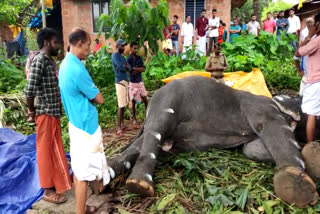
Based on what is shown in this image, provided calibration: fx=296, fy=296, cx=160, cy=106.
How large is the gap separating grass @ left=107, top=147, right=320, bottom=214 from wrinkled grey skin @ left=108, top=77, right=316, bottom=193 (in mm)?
173

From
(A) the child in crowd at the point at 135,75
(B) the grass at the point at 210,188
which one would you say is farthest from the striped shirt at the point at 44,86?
(A) the child in crowd at the point at 135,75

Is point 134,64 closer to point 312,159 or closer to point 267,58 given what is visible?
point 312,159

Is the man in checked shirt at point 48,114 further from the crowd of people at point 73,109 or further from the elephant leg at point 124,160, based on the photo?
the elephant leg at point 124,160

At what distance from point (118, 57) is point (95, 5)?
9.35 meters

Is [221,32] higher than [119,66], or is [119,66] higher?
[221,32]

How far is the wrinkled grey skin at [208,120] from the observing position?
3.35 meters

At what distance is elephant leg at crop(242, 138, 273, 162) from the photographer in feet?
10.9

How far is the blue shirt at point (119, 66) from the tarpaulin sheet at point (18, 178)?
1.89 m

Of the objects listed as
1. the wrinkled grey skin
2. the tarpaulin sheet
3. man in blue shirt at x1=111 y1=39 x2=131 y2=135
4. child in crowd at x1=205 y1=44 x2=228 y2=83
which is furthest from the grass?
child in crowd at x1=205 y1=44 x2=228 y2=83

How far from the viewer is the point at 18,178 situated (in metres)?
3.59

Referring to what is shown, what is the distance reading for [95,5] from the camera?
44.4 feet

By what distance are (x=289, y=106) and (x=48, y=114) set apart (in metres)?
2.92

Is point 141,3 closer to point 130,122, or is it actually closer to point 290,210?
point 130,122

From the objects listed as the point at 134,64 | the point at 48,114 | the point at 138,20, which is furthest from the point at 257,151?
the point at 138,20
